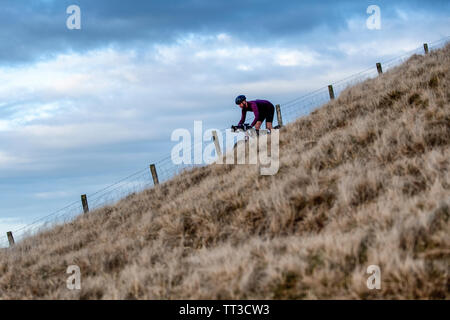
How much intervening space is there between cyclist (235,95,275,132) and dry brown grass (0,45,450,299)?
2655 mm

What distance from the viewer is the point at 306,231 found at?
21.1 feet

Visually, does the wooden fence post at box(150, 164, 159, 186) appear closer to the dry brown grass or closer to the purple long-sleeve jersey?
the purple long-sleeve jersey

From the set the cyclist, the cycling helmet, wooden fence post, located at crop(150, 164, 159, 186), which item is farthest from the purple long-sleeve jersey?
wooden fence post, located at crop(150, 164, 159, 186)

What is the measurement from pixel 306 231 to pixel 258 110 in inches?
340

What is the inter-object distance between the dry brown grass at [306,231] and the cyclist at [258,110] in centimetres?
266

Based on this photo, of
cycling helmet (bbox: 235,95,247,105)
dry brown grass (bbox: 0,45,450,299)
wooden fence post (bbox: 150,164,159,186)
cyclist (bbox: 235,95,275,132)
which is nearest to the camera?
dry brown grass (bbox: 0,45,450,299)

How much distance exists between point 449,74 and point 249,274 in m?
10.1

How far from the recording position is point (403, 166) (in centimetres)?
736

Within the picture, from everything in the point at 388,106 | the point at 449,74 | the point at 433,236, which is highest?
the point at 449,74

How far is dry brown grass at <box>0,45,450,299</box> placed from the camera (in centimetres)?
464

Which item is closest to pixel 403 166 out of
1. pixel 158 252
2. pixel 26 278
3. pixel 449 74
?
pixel 158 252
